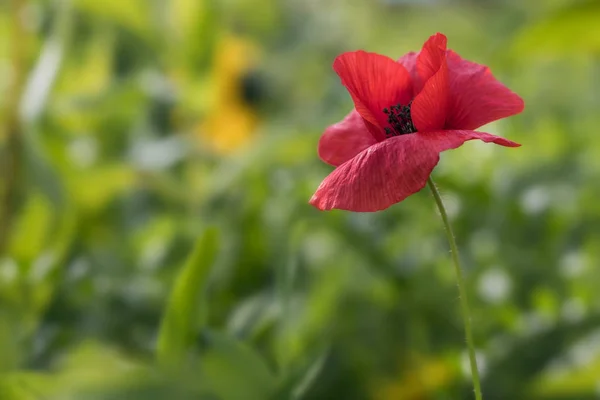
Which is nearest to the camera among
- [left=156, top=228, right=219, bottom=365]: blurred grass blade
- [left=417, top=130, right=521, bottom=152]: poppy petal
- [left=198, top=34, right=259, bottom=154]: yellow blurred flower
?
[left=417, top=130, right=521, bottom=152]: poppy petal

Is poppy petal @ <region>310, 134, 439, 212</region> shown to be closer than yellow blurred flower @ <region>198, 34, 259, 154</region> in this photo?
Yes

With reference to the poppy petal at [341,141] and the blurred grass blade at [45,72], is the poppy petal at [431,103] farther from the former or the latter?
the blurred grass blade at [45,72]

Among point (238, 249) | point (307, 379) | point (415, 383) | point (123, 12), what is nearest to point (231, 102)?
point (123, 12)

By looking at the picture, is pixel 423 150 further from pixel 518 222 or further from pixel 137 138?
pixel 137 138

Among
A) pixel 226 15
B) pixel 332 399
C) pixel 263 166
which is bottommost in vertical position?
pixel 332 399

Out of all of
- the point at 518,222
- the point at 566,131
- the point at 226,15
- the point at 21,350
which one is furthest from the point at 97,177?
the point at 226,15

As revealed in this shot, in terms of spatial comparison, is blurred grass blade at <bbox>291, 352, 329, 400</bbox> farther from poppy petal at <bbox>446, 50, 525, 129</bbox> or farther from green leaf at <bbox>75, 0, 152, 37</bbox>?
green leaf at <bbox>75, 0, 152, 37</bbox>

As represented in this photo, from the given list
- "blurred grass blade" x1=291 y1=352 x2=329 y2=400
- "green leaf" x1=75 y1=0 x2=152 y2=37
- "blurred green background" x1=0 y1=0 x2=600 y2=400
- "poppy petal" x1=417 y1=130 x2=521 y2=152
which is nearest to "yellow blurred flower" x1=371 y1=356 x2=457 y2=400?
"blurred green background" x1=0 y1=0 x2=600 y2=400

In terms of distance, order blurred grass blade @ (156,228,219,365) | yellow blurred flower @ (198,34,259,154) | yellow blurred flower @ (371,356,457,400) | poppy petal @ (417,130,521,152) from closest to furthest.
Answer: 1. poppy petal @ (417,130,521,152)
2. blurred grass blade @ (156,228,219,365)
3. yellow blurred flower @ (371,356,457,400)
4. yellow blurred flower @ (198,34,259,154)
